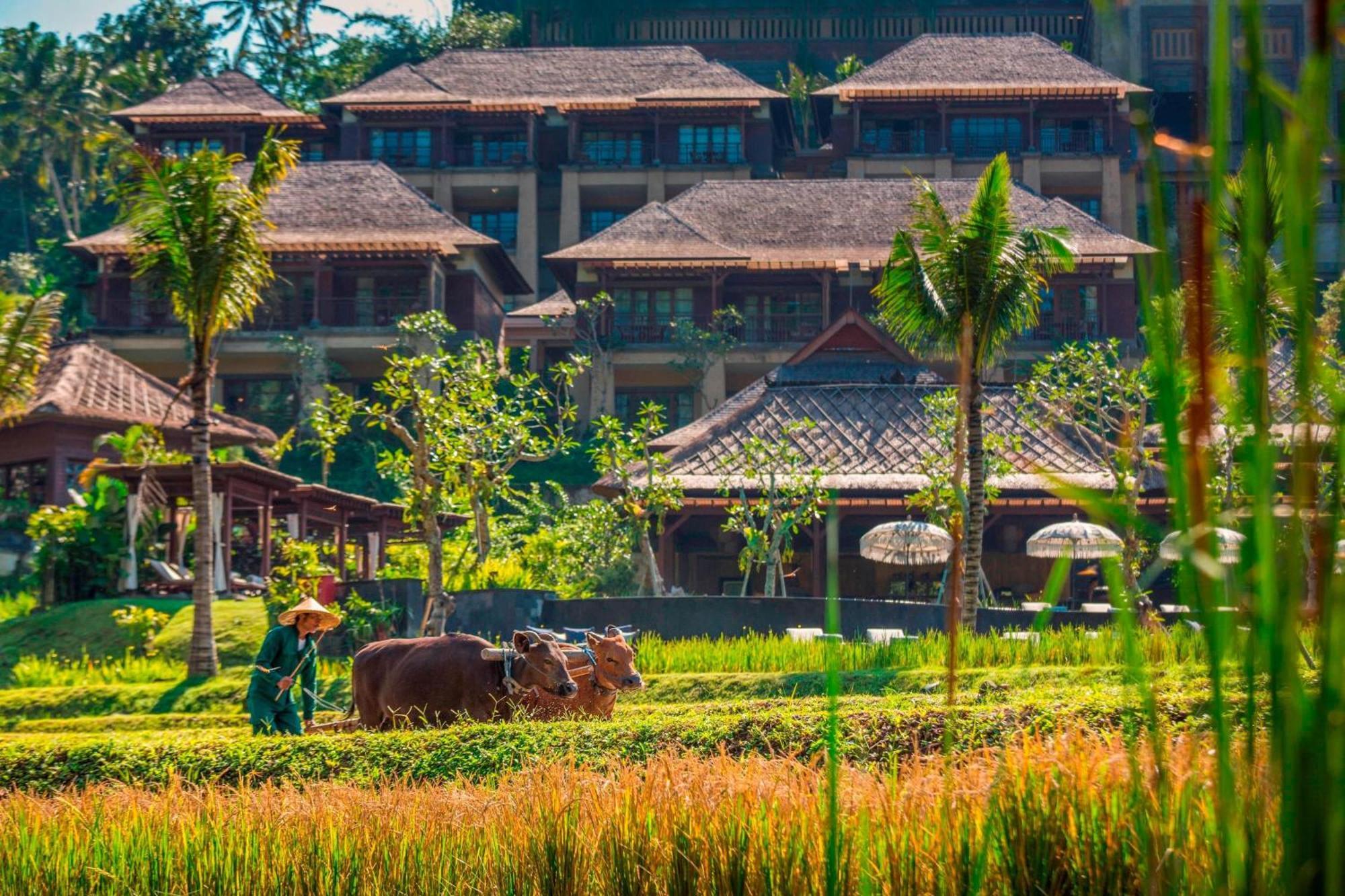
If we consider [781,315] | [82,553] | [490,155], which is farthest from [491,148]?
[82,553]

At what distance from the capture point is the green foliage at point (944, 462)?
22438 mm

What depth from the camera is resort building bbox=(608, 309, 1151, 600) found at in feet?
88.0

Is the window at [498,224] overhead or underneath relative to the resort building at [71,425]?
overhead

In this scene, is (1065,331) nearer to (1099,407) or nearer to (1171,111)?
(1171,111)

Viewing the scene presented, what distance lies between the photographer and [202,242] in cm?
1847

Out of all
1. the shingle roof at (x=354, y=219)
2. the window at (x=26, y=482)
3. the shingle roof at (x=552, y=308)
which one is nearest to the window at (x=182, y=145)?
the shingle roof at (x=354, y=219)

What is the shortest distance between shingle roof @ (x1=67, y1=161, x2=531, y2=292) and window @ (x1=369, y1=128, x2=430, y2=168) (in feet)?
16.2

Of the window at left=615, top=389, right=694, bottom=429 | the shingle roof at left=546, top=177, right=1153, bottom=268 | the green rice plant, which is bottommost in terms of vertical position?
the green rice plant

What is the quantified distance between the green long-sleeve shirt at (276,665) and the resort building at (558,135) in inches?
1430

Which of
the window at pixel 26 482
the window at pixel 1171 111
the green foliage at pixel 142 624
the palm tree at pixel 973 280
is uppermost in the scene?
the window at pixel 1171 111

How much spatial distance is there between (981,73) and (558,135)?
39.4ft

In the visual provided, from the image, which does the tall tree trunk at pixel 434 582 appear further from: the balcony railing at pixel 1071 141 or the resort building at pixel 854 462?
the balcony railing at pixel 1071 141

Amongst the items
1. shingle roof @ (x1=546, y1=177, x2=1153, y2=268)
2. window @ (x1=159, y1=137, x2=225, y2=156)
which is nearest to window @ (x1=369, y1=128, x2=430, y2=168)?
window @ (x1=159, y1=137, x2=225, y2=156)

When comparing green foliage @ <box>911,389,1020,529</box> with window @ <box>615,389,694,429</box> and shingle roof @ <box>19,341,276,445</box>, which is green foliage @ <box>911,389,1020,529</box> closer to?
shingle roof @ <box>19,341,276,445</box>
